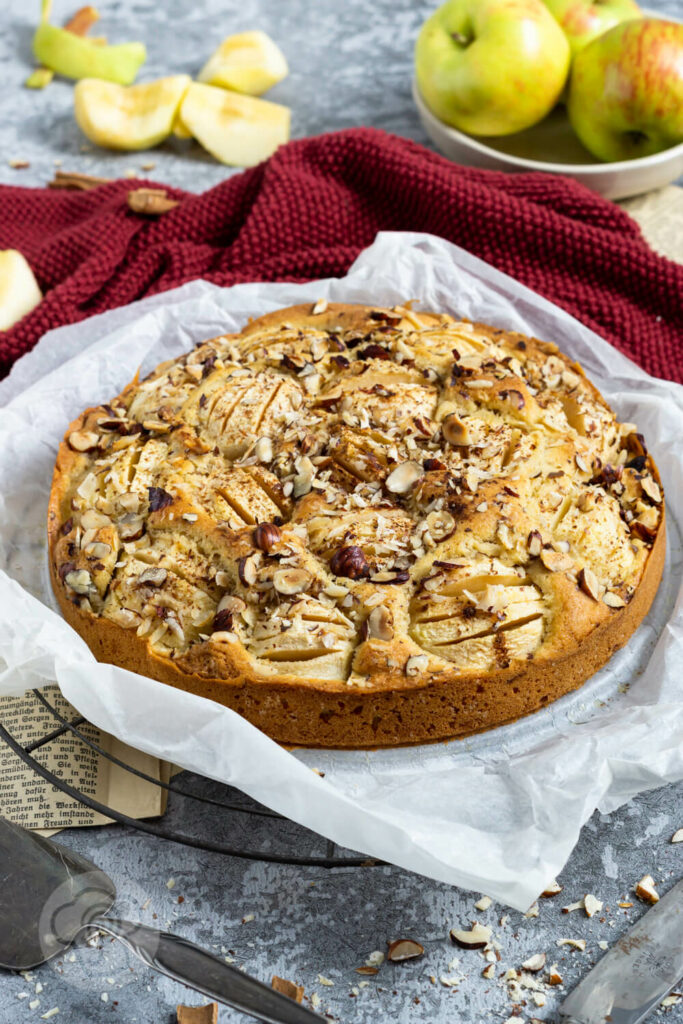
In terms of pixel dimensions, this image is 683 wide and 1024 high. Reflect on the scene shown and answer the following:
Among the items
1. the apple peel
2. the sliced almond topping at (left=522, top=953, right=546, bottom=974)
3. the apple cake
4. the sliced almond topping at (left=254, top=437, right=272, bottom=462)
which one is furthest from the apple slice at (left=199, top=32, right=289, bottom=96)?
the sliced almond topping at (left=522, top=953, right=546, bottom=974)

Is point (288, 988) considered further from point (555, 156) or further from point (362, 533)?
point (555, 156)

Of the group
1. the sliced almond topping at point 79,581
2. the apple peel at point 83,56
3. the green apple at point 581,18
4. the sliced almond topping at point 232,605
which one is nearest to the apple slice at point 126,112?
the apple peel at point 83,56

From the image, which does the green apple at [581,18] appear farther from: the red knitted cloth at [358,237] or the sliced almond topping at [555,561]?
the sliced almond topping at [555,561]

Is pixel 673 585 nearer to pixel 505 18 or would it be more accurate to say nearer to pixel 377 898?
pixel 377 898

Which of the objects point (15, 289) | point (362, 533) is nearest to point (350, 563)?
point (362, 533)

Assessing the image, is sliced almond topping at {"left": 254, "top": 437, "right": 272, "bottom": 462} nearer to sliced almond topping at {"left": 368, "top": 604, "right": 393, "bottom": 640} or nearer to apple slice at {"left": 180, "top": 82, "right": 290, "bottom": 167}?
sliced almond topping at {"left": 368, "top": 604, "right": 393, "bottom": 640}

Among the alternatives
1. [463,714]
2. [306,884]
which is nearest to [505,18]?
[463,714]
